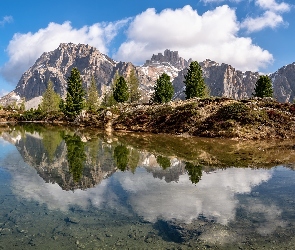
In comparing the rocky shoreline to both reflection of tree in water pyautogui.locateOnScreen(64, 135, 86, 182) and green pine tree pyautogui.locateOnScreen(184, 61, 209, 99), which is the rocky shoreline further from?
reflection of tree in water pyautogui.locateOnScreen(64, 135, 86, 182)

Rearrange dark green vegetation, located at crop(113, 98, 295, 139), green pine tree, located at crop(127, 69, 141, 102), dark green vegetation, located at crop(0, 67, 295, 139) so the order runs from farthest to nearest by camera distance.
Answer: green pine tree, located at crop(127, 69, 141, 102) → dark green vegetation, located at crop(0, 67, 295, 139) → dark green vegetation, located at crop(113, 98, 295, 139)

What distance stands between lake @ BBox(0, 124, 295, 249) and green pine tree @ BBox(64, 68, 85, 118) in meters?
67.2

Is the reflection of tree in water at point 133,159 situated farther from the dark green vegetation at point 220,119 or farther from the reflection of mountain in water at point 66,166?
the dark green vegetation at point 220,119

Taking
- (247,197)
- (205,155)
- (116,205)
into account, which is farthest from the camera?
(205,155)

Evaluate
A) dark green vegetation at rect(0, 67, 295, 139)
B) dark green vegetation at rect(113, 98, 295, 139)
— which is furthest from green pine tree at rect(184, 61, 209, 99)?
dark green vegetation at rect(113, 98, 295, 139)

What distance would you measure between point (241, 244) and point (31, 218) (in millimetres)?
10221

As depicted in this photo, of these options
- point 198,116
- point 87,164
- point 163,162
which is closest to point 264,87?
point 198,116

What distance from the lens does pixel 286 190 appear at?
20.4m

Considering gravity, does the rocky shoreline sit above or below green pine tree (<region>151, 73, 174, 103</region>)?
below

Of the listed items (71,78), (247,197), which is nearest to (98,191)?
(247,197)

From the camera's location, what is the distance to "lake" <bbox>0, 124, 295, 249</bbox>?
40.2 feet

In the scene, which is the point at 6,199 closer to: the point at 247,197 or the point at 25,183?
the point at 25,183

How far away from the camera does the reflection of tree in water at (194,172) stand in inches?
890

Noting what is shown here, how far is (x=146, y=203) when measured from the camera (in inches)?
664
